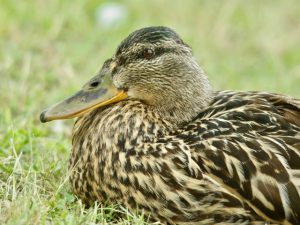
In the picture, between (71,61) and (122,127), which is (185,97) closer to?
(122,127)

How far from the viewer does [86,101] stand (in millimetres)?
4844

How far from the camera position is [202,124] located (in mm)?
4562

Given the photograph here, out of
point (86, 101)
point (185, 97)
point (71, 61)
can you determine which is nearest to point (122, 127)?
point (86, 101)

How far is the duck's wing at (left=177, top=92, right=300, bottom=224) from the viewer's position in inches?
168

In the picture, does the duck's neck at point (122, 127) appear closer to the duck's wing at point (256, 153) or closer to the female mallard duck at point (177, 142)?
the female mallard duck at point (177, 142)

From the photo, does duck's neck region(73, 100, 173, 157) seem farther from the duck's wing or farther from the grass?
the grass

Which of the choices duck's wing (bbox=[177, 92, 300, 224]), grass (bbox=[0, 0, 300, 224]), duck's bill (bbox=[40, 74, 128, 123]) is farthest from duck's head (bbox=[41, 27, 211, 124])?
grass (bbox=[0, 0, 300, 224])

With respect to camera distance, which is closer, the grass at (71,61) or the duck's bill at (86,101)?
the grass at (71,61)

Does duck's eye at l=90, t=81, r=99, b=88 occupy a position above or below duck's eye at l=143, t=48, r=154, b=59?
below

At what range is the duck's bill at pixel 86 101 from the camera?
4777 mm

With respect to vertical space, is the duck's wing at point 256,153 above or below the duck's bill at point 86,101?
below

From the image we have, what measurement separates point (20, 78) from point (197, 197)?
304 centimetres

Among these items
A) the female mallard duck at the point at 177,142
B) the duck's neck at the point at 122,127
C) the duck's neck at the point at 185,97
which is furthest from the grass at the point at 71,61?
the duck's neck at the point at 185,97

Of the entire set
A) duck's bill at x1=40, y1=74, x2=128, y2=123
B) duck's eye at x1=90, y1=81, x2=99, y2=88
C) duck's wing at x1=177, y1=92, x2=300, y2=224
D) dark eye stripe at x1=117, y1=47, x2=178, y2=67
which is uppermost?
dark eye stripe at x1=117, y1=47, x2=178, y2=67
